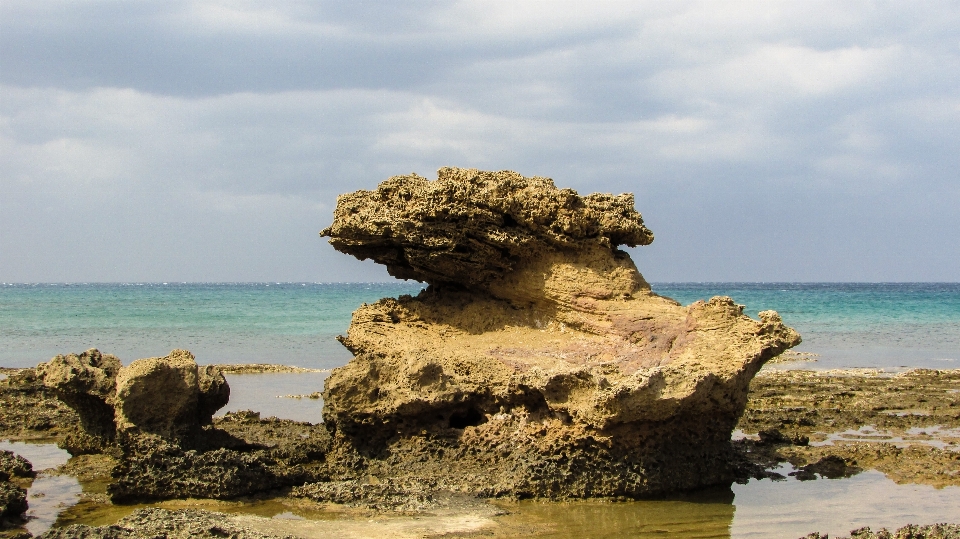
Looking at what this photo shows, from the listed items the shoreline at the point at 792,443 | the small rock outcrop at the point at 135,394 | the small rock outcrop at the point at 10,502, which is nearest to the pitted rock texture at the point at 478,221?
the small rock outcrop at the point at 135,394

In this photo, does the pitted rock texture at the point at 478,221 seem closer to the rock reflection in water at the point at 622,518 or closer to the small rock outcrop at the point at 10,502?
the rock reflection in water at the point at 622,518

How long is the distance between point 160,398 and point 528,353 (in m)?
3.25

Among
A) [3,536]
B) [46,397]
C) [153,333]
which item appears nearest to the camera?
[3,536]

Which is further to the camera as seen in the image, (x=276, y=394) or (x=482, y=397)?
(x=276, y=394)

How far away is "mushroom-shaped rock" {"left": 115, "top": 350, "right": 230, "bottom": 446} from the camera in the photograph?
24.5ft

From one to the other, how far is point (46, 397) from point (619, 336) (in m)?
8.30

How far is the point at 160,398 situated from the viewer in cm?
760

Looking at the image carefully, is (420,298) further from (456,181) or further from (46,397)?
(46,397)

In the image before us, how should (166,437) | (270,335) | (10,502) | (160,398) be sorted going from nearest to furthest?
Answer: (10,502)
(166,437)
(160,398)
(270,335)

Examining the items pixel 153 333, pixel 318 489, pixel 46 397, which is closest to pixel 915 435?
pixel 318 489

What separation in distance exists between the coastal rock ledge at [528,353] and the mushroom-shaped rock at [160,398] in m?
1.20

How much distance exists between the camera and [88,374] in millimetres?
8039

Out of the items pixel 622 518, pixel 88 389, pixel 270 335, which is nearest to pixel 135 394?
pixel 88 389

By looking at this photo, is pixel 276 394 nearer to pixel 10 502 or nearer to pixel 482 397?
pixel 482 397
